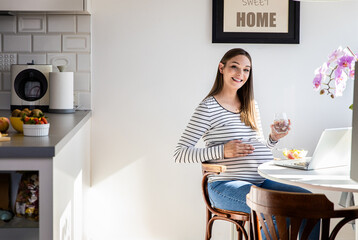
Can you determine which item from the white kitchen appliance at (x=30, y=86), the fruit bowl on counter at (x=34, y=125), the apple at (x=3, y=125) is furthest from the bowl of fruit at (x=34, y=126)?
the white kitchen appliance at (x=30, y=86)

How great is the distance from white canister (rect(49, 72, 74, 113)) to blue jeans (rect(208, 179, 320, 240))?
1063mm

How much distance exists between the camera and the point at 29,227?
2301mm

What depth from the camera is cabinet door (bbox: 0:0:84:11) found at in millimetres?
3441

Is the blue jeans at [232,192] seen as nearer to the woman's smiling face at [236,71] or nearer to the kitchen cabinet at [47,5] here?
the woman's smiling face at [236,71]

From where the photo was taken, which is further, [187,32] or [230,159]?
[187,32]

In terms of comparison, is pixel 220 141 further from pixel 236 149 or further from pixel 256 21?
pixel 256 21

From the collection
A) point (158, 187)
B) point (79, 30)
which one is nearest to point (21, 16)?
point (79, 30)

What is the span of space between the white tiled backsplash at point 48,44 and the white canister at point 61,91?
26 cm

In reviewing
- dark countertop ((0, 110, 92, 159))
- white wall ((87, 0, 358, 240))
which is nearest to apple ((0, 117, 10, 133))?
dark countertop ((0, 110, 92, 159))

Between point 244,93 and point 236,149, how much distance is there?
429 mm

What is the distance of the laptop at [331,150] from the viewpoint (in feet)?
8.34

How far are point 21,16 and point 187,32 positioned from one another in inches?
42.3

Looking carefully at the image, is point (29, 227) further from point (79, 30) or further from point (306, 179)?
point (79, 30)

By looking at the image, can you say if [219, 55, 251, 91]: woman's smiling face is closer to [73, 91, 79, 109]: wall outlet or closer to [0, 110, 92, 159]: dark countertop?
[0, 110, 92, 159]: dark countertop
